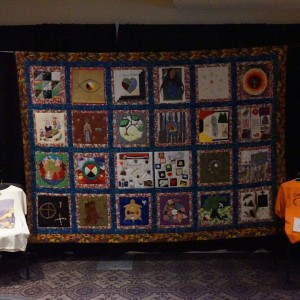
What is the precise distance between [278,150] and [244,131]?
38 centimetres

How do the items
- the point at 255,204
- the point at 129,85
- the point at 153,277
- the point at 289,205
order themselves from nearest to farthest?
the point at 289,205, the point at 153,277, the point at 129,85, the point at 255,204

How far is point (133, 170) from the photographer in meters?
4.87

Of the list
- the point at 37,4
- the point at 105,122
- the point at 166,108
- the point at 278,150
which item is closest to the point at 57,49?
the point at 37,4

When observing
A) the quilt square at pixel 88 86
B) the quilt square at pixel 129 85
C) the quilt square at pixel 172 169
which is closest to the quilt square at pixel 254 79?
the quilt square at pixel 172 169

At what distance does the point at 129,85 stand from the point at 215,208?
1422mm

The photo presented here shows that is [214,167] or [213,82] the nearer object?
[213,82]

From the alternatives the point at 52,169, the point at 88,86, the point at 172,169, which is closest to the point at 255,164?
the point at 172,169

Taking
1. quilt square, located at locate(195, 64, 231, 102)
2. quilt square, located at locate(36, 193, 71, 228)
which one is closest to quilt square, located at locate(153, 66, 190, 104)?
quilt square, located at locate(195, 64, 231, 102)

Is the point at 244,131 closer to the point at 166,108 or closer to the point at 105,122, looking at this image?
the point at 166,108

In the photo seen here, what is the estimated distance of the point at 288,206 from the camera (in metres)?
4.49

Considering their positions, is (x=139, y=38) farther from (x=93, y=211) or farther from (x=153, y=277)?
(x=153, y=277)

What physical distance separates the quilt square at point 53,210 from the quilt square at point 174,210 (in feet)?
2.87

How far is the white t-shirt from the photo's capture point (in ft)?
14.3

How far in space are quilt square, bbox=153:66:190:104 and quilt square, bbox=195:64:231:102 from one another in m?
0.11
